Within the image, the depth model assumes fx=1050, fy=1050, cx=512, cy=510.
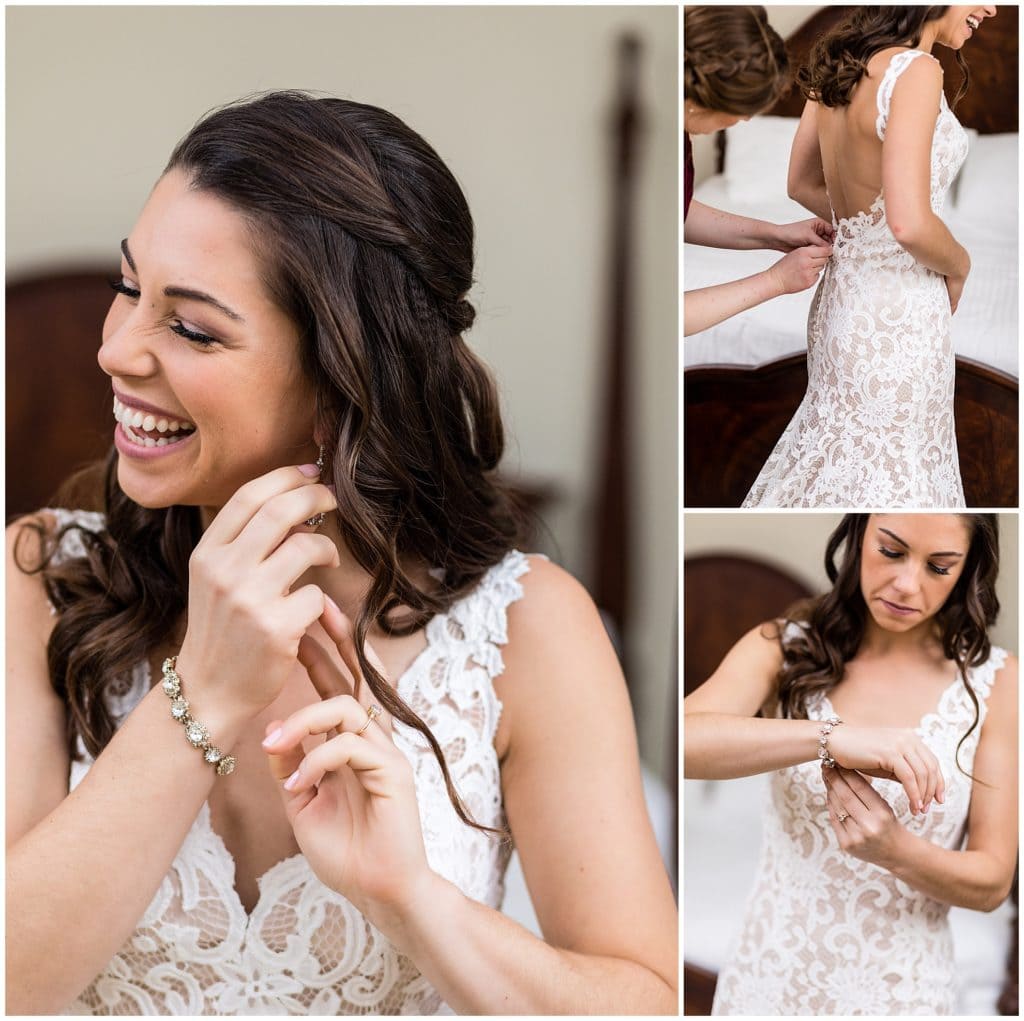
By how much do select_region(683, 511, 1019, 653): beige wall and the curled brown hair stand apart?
39 cm

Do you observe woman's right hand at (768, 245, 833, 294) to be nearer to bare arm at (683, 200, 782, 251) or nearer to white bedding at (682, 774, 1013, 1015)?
bare arm at (683, 200, 782, 251)

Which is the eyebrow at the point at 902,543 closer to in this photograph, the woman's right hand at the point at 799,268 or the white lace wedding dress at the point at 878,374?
the white lace wedding dress at the point at 878,374

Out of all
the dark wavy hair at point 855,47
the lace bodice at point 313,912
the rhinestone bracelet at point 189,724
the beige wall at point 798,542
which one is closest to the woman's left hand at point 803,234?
the dark wavy hair at point 855,47

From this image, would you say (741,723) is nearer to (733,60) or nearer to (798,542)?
(798,542)

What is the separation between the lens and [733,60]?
1.04m

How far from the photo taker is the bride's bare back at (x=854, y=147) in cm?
98

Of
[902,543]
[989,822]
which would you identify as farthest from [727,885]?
[902,543]

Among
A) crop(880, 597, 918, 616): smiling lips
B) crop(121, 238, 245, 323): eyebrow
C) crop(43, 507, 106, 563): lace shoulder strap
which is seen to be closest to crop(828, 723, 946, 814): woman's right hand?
crop(880, 597, 918, 616): smiling lips

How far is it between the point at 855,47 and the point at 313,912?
0.98 m

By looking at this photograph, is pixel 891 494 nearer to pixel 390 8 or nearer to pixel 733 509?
pixel 733 509

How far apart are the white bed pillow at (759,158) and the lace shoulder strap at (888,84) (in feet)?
0.24

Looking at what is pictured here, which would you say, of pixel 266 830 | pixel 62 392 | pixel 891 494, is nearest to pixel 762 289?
pixel 891 494

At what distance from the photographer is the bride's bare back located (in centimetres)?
98

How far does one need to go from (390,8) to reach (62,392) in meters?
0.70
